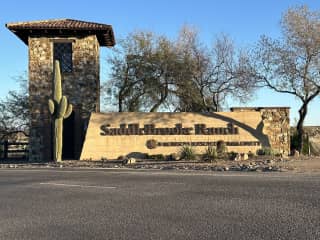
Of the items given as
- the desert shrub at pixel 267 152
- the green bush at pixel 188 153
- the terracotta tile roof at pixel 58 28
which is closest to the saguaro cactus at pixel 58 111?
the terracotta tile roof at pixel 58 28

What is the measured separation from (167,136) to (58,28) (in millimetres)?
9864

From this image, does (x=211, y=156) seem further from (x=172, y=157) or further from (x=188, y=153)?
(x=172, y=157)

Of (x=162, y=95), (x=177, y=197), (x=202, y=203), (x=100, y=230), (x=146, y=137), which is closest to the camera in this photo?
(x=100, y=230)

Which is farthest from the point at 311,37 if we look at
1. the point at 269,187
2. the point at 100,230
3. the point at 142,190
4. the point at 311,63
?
the point at 100,230

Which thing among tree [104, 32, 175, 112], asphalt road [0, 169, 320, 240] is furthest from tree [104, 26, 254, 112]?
asphalt road [0, 169, 320, 240]

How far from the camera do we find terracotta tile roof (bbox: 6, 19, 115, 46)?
2766cm

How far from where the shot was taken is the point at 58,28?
27656 millimetres

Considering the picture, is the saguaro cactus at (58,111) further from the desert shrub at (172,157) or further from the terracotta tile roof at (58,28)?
the desert shrub at (172,157)

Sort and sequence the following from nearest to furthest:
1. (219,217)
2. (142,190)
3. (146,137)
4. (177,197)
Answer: (219,217) < (177,197) < (142,190) < (146,137)

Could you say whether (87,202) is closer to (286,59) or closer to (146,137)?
(146,137)

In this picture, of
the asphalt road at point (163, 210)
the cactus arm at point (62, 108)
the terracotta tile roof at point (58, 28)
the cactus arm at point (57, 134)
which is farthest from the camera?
the terracotta tile roof at point (58, 28)

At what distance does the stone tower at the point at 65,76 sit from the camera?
27953 millimetres

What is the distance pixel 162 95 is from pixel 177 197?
21.4m

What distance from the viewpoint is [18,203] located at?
9883mm
